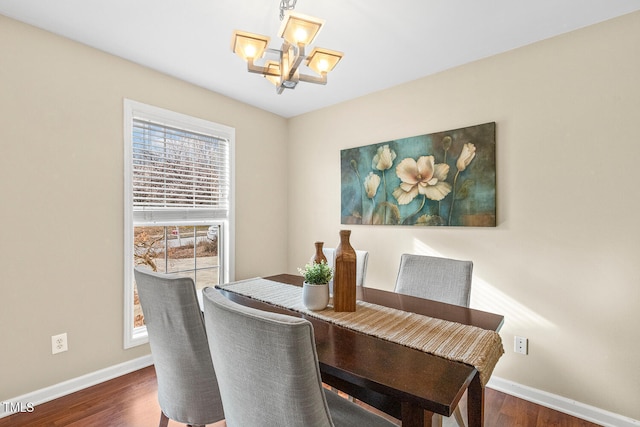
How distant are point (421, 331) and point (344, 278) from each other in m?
0.40

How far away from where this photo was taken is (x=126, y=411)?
6.24ft

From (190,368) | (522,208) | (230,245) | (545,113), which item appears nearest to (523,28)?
(545,113)

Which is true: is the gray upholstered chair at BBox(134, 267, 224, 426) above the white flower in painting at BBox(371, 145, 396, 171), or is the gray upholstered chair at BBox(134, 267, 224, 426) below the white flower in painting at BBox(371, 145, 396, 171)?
below

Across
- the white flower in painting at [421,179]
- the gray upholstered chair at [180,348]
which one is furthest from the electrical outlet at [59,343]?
the white flower in painting at [421,179]

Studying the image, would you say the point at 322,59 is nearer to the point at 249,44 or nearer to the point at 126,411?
the point at 249,44

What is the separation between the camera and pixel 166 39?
2074 millimetres

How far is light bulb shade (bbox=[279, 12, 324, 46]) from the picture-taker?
124 centimetres

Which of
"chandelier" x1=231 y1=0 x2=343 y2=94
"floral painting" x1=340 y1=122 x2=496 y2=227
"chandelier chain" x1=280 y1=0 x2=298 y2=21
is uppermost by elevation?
"chandelier chain" x1=280 y1=0 x2=298 y2=21

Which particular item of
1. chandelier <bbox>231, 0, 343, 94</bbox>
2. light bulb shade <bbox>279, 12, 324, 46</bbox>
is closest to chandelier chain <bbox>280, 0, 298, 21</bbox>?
chandelier <bbox>231, 0, 343, 94</bbox>

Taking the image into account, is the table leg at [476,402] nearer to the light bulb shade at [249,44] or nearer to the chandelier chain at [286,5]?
the light bulb shade at [249,44]

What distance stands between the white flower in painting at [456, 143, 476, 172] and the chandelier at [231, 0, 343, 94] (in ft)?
4.35

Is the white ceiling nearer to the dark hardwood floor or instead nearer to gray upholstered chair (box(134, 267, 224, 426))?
gray upholstered chair (box(134, 267, 224, 426))

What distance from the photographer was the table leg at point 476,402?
41.0 inches

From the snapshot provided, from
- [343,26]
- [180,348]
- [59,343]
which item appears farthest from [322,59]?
[59,343]
